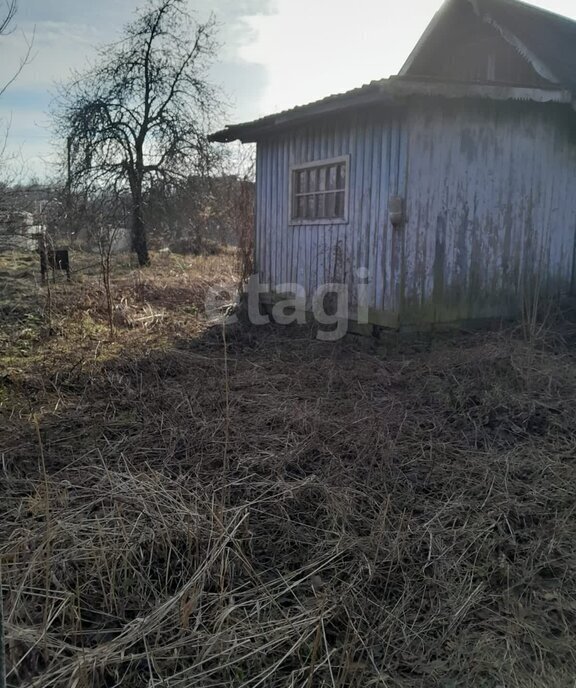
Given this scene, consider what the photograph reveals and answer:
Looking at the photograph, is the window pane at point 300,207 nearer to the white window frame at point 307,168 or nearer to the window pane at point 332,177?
the white window frame at point 307,168

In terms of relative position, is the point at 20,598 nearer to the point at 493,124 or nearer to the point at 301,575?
the point at 301,575

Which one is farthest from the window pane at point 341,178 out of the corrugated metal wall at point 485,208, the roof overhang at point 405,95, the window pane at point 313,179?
the corrugated metal wall at point 485,208

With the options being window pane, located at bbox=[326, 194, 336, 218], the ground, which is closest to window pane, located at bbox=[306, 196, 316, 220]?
window pane, located at bbox=[326, 194, 336, 218]

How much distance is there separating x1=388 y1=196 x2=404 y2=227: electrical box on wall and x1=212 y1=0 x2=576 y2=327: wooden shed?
0.04 feet

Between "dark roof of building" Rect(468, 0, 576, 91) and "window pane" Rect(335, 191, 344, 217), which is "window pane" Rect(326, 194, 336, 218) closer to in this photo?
"window pane" Rect(335, 191, 344, 217)

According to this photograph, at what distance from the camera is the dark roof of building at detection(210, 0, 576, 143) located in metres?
5.74

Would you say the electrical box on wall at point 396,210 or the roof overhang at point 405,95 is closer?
the roof overhang at point 405,95

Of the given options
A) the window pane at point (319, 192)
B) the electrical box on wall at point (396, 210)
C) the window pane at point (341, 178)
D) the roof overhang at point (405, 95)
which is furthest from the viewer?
the window pane at point (319, 192)

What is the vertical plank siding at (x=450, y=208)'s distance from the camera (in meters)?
6.46

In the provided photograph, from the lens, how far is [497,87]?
6.00m

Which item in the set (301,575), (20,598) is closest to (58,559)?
(20,598)

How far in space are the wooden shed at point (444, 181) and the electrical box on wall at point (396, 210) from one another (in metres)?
0.01

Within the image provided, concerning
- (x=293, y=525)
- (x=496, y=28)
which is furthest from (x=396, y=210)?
(x=293, y=525)

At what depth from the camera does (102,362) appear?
6.05m
